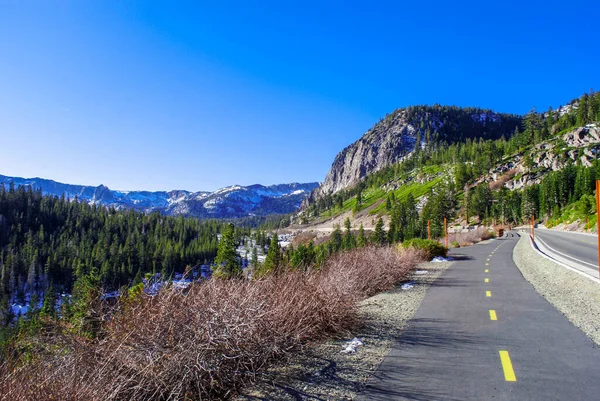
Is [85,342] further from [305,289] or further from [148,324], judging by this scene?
[305,289]

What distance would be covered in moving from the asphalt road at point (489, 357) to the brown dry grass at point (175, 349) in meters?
1.54

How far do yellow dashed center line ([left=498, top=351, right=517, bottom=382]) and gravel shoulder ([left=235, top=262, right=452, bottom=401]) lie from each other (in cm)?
168

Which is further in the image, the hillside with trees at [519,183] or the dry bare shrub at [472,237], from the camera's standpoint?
the hillside with trees at [519,183]

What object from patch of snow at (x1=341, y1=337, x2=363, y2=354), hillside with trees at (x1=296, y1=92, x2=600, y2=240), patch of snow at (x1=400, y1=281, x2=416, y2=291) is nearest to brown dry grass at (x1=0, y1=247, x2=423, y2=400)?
patch of snow at (x1=341, y1=337, x2=363, y2=354)

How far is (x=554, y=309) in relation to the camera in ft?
30.0

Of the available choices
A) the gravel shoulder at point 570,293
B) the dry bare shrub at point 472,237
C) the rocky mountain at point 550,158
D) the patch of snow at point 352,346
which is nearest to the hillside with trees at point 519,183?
the rocky mountain at point 550,158

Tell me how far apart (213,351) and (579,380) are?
465cm

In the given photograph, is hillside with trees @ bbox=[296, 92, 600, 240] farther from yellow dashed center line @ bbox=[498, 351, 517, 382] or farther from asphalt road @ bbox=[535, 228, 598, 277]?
yellow dashed center line @ bbox=[498, 351, 517, 382]

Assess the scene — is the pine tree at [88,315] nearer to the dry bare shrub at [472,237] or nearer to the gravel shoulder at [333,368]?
the gravel shoulder at [333,368]

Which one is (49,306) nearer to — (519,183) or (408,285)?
(408,285)

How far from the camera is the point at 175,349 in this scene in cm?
408

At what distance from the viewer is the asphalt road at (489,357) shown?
448cm

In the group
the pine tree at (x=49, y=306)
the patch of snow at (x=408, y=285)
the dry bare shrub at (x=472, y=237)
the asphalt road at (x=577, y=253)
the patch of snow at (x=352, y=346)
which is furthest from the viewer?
the dry bare shrub at (x=472, y=237)

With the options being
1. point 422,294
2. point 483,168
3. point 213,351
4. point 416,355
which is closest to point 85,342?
point 213,351
